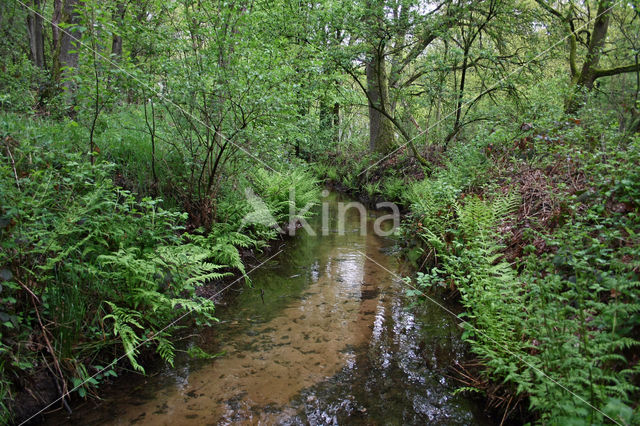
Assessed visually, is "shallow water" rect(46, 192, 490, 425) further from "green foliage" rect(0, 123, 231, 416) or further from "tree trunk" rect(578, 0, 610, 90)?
"tree trunk" rect(578, 0, 610, 90)

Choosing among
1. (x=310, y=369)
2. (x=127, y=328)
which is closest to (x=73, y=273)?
(x=127, y=328)

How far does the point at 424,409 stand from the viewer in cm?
291

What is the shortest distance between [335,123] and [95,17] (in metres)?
14.5

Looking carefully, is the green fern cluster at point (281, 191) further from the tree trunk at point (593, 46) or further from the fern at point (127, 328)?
the tree trunk at point (593, 46)

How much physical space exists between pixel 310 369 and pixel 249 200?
371cm

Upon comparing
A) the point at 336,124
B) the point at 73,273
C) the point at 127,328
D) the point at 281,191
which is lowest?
the point at 127,328

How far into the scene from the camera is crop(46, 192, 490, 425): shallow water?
9.21 feet

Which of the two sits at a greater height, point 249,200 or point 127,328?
point 249,200

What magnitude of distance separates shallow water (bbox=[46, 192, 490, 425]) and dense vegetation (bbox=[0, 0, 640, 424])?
27cm

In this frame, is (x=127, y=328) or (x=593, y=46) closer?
(x=127, y=328)

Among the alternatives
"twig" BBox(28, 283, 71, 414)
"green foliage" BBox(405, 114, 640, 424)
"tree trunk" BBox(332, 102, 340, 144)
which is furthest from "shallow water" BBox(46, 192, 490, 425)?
"tree trunk" BBox(332, 102, 340, 144)

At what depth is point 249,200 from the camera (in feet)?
21.3

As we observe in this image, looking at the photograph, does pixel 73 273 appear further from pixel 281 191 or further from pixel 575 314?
pixel 281 191

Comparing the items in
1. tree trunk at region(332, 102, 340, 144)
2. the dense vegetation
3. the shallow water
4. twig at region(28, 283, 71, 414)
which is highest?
tree trunk at region(332, 102, 340, 144)
